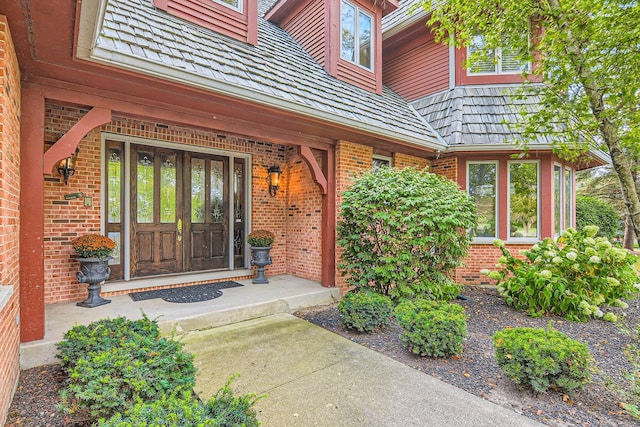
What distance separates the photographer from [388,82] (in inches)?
335

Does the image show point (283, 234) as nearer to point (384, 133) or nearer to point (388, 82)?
point (384, 133)

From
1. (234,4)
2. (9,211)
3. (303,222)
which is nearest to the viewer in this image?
(9,211)

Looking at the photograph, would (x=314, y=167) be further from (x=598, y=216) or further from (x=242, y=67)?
(x=598, y=216)

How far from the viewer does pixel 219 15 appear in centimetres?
511

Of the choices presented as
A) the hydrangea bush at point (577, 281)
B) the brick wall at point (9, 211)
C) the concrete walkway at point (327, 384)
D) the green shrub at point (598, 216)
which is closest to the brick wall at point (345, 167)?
the concrete walkway at point (327, 384)

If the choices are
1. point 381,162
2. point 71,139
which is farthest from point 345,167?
point 71,139

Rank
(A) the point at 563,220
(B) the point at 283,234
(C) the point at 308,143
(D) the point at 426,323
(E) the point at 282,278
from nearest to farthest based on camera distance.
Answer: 1. (D) the point at 426,323
2. (C) the point at 308,143
3. (E) the point at 282,278
4. (B) the point at 283,234
5. (A) the point at 563,220

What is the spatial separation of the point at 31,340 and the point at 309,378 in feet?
8.33

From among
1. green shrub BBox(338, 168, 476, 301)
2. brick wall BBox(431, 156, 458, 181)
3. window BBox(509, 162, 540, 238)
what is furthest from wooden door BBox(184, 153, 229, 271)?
window BBox(509, 162, 540, 238)

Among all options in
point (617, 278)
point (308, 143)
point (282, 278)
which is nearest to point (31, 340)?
point (282, 278)

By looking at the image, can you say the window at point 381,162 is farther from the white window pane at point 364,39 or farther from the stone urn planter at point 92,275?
the stone urn planter at point 92,275

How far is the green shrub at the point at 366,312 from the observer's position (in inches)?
144

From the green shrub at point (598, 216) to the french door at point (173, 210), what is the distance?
1255cm

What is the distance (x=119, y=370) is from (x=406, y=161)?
19.2ft
